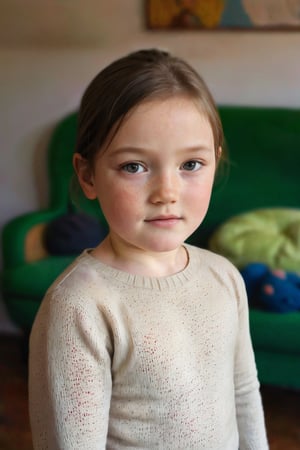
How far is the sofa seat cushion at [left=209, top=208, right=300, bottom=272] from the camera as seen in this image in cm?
221

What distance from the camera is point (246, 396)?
3.29ft

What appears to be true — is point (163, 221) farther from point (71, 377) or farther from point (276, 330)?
point (276, 330)

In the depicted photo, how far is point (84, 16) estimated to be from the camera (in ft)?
9.36

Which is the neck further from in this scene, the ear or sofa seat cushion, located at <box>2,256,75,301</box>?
sofa seat cushion, located at <box>2,256,75,301</box>

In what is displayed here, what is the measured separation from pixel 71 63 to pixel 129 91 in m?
2.24

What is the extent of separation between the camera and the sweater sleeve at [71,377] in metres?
0.77

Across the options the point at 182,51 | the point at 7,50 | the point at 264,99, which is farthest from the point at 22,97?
the point at 264,99

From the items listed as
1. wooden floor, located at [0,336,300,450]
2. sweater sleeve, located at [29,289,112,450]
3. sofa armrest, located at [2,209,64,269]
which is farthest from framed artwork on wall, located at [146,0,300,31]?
sweater sleeve, located at [29,289,112,450]

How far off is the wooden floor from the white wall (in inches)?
21.4

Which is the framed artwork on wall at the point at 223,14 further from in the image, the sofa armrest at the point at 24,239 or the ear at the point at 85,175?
the ear at the point at 85,175

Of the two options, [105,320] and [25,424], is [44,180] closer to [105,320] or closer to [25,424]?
[25,424]

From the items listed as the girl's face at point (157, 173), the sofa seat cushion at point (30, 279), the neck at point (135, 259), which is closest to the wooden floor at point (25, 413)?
the sofa seat cushion at point (30, 279)

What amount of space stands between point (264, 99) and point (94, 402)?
7.02 feet

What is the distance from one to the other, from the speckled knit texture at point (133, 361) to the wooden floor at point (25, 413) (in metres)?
1.37
